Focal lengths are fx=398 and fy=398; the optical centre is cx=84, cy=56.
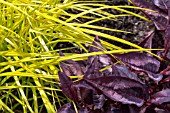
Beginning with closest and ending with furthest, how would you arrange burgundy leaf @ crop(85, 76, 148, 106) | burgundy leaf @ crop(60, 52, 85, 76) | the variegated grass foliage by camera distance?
burgundy leaf @ crop(85, 76, 148, 106), burgundy leaf @ crop(60, 52, 85, 76), the variegated grass foliage

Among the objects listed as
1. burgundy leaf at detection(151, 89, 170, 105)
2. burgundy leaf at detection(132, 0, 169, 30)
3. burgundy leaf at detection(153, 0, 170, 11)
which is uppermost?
burgundy leaf at detection(153, 0, 170, 11)

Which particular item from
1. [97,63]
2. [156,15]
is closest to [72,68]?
[97,63]

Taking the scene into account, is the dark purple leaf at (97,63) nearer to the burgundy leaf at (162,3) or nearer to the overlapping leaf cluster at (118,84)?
the overlapping leaf cluster at (118,84)

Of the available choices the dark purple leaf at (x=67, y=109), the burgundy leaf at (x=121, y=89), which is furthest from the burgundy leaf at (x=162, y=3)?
the dark purple leaf at (x=67, y=109)

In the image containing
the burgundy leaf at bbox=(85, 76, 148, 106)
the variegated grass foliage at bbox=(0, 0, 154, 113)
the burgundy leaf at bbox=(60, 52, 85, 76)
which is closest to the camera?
the burgundy leaf at bbox=(85, 76, 148, 106)

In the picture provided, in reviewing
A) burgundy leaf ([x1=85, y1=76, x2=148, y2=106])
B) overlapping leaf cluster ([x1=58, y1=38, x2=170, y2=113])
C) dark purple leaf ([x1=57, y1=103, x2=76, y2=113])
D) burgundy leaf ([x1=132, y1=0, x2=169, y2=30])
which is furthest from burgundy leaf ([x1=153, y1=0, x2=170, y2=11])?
dark purple leaf ([x1=57, y1=103, x2=76, y2=113])

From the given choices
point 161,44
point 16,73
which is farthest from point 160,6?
point 16,73

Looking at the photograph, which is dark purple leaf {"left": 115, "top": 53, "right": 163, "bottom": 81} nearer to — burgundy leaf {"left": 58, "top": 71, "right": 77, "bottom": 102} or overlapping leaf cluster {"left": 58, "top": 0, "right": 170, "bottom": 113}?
overlapping leaf cluster {"left": 58, "top": 0, "right": 170, "bottom": 113}
